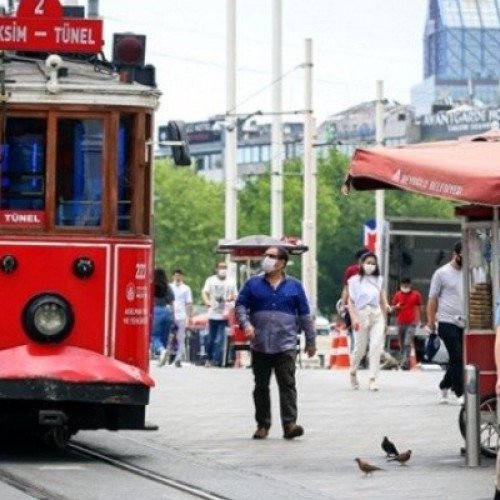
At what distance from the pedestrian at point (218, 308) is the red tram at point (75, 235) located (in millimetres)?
20824

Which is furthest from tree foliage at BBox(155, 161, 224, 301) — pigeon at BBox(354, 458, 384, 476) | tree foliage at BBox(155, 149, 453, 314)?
pigeon at BBox(354, 458, 384, 476)

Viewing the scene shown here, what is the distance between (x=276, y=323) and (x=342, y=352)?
2270 centimetres

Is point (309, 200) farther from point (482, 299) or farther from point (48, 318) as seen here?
point (48, 318)

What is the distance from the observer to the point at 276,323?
787 inches

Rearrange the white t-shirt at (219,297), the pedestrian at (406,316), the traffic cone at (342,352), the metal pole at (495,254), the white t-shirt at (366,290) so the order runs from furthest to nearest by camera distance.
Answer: the traffic cone at (342,352) < the pedestrian at (406,316) < the white t-shirt at (219,297) < the white t-shirt at (366,290) < the metal pole at (495,254)

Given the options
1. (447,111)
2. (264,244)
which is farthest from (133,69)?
(447,111)

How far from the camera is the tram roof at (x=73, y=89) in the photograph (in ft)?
57.8

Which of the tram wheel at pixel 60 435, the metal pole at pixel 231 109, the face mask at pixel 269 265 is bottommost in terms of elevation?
the tram wheel at pixel 60 435

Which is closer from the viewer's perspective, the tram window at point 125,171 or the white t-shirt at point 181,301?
the tram window at point 125,171

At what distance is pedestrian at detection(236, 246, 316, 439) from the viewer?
20000 mm

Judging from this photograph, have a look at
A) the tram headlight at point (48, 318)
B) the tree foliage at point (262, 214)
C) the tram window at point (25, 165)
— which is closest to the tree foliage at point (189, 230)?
the tree foliage at point (262, 214)

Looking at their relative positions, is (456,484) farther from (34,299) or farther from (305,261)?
(305,261)

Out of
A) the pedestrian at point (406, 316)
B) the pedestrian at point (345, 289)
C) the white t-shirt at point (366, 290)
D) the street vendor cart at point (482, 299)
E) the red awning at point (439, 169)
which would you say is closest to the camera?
the red awning at point (439, 169)

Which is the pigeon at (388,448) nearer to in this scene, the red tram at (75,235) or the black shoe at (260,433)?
the red tram at (75,235)
